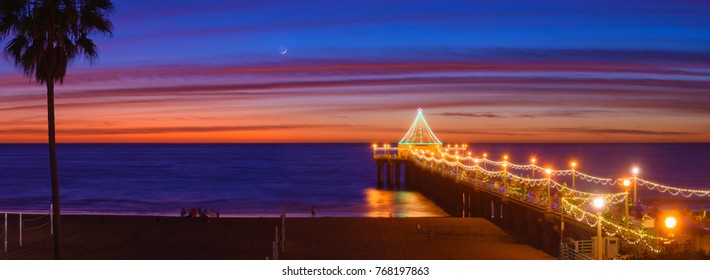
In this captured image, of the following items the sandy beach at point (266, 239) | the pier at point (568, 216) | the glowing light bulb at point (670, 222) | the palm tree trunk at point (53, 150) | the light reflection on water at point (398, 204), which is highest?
the palm tree trunk at point (53, 150)

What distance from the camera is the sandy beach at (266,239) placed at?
24.8 metres

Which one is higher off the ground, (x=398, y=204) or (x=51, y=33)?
(x=51, y=33)

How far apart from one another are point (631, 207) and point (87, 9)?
19.8 m

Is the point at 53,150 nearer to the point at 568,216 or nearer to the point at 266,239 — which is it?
the point at 266,239

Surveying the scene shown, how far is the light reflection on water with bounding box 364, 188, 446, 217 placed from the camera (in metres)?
50.7

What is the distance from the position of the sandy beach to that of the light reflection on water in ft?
50.7

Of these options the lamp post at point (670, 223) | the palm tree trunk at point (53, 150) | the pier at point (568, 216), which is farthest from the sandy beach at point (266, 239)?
the palm tree trunk at point (53, 150)

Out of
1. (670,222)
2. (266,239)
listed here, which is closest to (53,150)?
(266,239)

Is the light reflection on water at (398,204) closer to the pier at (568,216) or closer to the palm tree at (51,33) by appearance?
the pier at (568,216)

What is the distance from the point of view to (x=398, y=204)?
59594 mm

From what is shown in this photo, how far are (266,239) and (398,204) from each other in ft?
102

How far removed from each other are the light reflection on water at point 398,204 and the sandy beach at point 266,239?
15.5 m
